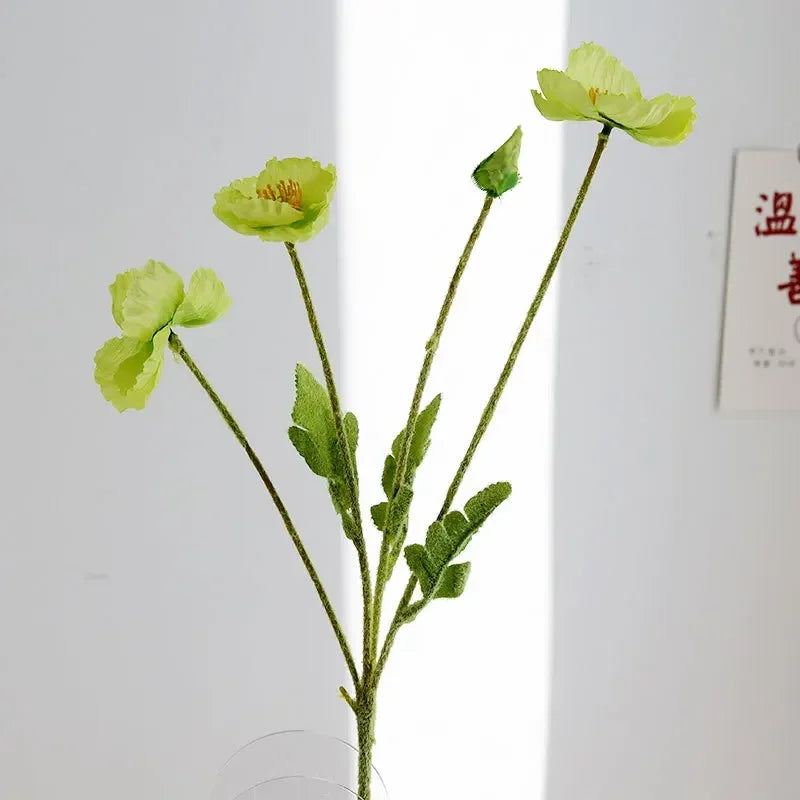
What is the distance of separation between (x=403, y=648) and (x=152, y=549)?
0.92 feet

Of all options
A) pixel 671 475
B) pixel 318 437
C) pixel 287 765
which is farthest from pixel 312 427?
pixel 671 475

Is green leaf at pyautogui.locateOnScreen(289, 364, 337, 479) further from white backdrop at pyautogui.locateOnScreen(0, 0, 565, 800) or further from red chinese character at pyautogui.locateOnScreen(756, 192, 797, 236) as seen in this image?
red chinese character at pyautogui.locateOnScreen(756, 192, 797, 236)

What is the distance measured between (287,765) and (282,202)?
379mm

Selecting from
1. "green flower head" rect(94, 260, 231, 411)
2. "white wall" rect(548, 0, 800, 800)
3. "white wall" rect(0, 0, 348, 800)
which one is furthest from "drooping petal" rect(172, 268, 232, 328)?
"white wall" rect(548, 0, 800, 800)

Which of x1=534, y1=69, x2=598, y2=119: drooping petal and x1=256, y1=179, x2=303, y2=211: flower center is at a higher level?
x1=534, y1=69, x2=598, y2=119: drooping petal

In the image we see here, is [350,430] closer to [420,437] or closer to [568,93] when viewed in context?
[420,437]

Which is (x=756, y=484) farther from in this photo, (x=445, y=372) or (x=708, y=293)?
(x=445, y=372)

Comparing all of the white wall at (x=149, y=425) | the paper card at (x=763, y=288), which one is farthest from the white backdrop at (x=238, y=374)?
the paper card at (x=763, y=288)

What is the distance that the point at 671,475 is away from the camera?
103cm

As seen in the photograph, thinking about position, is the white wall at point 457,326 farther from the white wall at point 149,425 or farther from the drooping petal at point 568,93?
the drooping petal at point 568,93

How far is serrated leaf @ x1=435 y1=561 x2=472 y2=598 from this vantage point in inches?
22.8

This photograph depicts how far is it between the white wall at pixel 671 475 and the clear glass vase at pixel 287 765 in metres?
0.43

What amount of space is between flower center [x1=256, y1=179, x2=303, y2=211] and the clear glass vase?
0.36m

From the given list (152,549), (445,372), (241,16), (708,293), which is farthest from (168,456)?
(708,293)
